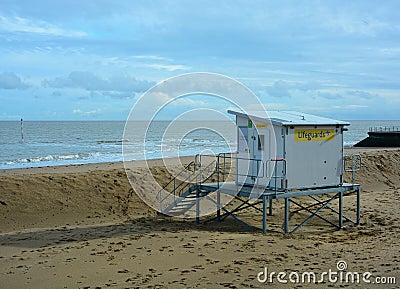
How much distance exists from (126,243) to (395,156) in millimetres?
27060

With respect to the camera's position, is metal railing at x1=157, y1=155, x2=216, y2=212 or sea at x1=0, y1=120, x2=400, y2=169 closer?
metal railing at x1=157, y1=155, x2=216, y2=212

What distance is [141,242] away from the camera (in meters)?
14.6

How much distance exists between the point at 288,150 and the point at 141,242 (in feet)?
16.8

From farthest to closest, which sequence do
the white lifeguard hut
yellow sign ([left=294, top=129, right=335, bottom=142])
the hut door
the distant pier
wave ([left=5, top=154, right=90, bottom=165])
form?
1. the distant pier
2. wave ([left=5, top=154, right=90, bottom=165])
3. the hut door
4. yellow sign ([left=294, top=129, right=335, bottom=142])
5. the white lifeguard hut

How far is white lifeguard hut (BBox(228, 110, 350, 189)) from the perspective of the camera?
1598 centimetres

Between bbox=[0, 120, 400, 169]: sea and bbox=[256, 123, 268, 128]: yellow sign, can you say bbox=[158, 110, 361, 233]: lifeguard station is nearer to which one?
bbox=[256, 123, 268, 128]: yellow sign

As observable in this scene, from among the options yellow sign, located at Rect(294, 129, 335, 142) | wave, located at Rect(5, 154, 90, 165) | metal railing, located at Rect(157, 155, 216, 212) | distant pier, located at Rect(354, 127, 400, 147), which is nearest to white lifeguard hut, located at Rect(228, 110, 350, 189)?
yellow sign, located at Rect(294, 129, 335, 142)

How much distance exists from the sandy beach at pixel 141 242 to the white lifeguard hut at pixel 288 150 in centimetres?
172

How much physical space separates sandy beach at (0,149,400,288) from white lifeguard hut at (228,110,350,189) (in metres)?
1.72

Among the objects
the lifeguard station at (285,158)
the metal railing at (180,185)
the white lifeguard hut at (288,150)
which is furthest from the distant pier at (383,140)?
the white lifeguard hut at (288,150)

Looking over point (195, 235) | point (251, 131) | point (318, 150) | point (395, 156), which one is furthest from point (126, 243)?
point (395, 156)

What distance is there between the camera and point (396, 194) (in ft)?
78.8

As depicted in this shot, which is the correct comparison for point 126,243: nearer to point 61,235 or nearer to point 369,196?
point 61,235

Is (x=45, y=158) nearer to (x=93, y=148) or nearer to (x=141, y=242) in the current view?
(x=93, y=148)
